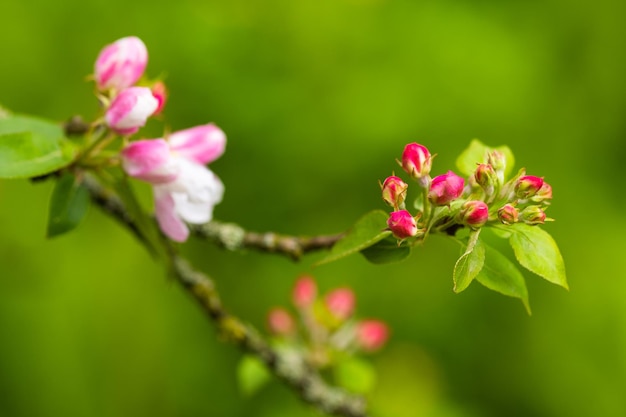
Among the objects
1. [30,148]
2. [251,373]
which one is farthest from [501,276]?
[251,373]

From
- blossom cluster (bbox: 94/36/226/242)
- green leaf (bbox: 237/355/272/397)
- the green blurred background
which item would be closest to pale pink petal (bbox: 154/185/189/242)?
blossom cluster (bbox: 94/36/226/242)

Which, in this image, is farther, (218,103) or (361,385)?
(218,103)

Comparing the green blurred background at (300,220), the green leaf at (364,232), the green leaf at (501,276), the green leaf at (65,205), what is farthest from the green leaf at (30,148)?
the green blurred background at (300,220)

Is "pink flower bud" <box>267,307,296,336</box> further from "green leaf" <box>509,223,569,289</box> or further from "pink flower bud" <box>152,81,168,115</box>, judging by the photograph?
"green leaf" <box>509,223,569,289</box>

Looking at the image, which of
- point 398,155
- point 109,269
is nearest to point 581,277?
point 398,155

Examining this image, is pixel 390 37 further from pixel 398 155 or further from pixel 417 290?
pixel 417 290

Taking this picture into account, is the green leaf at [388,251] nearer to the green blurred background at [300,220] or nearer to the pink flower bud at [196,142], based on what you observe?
the pink flower bud at [196,142]
